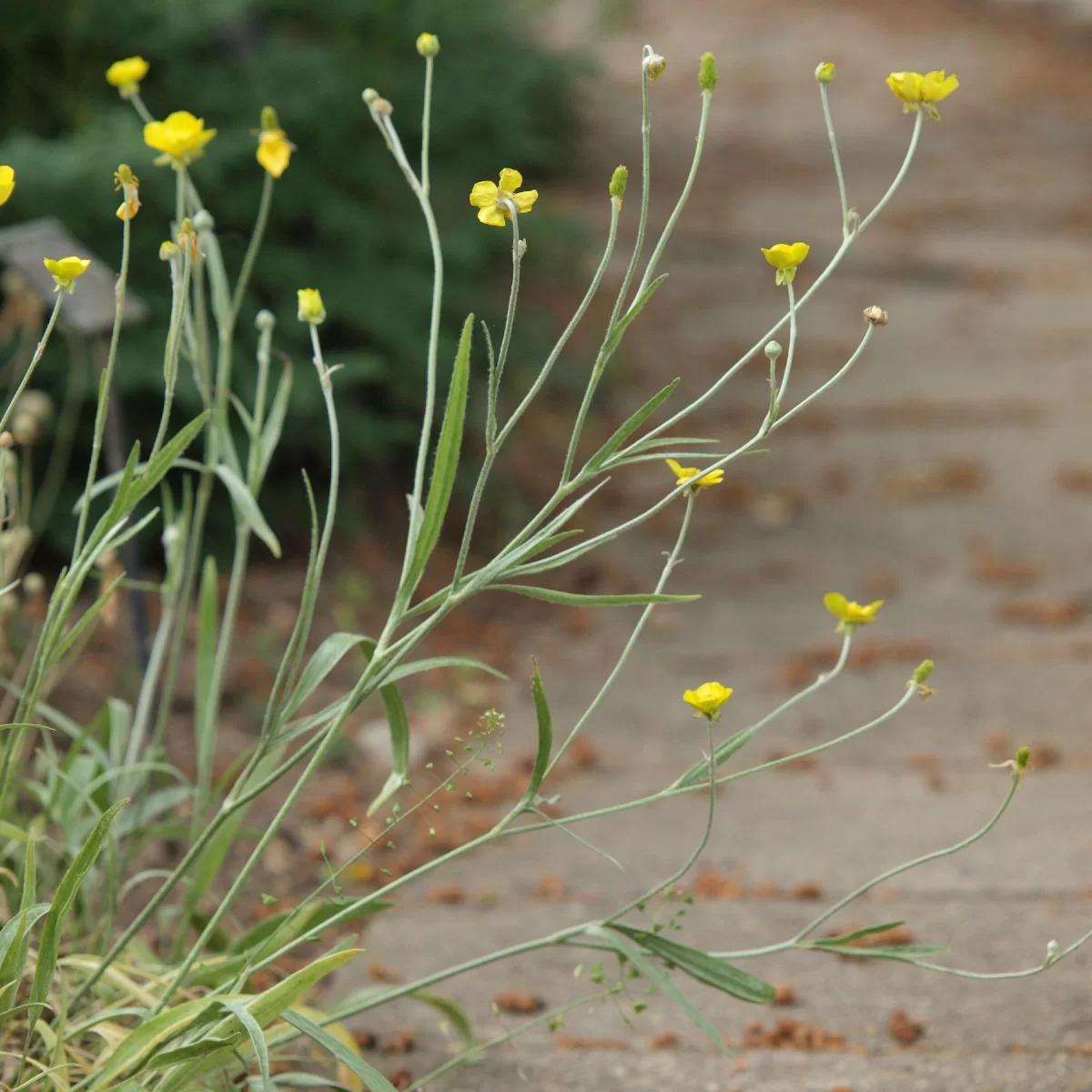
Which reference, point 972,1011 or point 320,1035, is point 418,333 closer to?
point 972,1011

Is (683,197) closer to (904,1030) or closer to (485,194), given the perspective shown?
(485,194)

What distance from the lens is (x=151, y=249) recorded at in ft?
10.1

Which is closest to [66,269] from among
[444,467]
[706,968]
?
[444,467]

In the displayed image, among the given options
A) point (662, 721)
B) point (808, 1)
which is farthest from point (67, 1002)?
point (808, 1)

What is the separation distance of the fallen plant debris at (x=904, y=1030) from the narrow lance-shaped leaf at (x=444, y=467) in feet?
2.98

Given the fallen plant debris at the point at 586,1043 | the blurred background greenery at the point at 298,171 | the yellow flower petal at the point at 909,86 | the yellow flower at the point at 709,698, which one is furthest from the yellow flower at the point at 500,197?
the blurred background greenery at the point at 298,171

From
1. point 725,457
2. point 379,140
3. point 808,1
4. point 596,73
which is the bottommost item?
point 808,1

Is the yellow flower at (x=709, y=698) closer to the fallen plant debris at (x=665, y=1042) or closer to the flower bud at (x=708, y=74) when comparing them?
the flower bud at (x=708, y=74)

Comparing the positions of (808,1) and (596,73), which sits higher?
(596,73)

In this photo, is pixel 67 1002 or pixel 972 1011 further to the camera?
pixel 972 1011

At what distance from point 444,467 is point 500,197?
0.76 ft

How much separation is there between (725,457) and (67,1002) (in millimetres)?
846

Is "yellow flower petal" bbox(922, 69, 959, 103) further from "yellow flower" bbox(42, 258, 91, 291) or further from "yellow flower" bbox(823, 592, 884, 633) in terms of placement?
"yellow flower" bbox(42, 258, 91, 291)

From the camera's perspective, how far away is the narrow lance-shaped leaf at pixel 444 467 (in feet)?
3.86
